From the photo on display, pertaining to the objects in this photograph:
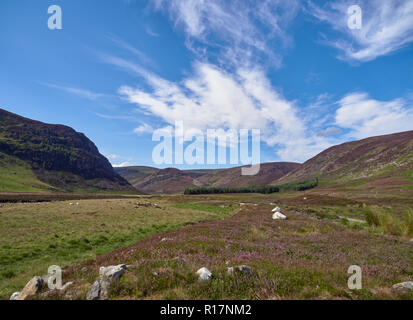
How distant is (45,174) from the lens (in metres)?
193

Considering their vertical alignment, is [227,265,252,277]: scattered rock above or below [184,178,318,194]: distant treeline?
above

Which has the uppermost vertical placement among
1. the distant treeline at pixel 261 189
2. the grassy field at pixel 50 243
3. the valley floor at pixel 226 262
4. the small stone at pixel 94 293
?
the small stone at pixel 94 293

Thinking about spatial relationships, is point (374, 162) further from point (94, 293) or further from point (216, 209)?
point (94, 293)

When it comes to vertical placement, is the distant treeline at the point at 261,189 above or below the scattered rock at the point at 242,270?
below

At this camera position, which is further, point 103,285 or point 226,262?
point 226,262

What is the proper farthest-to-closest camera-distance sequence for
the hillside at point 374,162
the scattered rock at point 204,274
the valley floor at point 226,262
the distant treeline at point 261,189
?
the distant treeline at point 261,189 → the hillside at point 374,162 → the scattered rock at point 204,274 → the valley floor at point 226,262

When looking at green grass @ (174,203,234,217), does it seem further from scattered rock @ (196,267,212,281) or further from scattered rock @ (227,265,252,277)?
scattered rock @ (196,267,212,281)

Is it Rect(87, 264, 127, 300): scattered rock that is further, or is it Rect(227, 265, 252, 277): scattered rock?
Rect(227, 265, 252, 277): scattered rock

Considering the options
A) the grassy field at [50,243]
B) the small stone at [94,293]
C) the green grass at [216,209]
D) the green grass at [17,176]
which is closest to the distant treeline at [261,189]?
the green grass at [216,209]

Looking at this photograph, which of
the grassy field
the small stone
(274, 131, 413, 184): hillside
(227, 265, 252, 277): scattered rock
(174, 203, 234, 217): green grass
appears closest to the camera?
the small stone

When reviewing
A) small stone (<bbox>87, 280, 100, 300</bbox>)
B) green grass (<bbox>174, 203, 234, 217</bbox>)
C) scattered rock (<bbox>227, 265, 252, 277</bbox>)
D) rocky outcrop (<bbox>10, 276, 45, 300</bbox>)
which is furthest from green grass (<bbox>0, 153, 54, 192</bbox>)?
scattered rock (<bbox>227, 265, 252, 277</bbox>)

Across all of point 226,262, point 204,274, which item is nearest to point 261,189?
point 226,262

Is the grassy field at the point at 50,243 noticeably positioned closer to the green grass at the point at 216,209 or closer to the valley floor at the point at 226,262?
the valley floor at the point at 226,262
